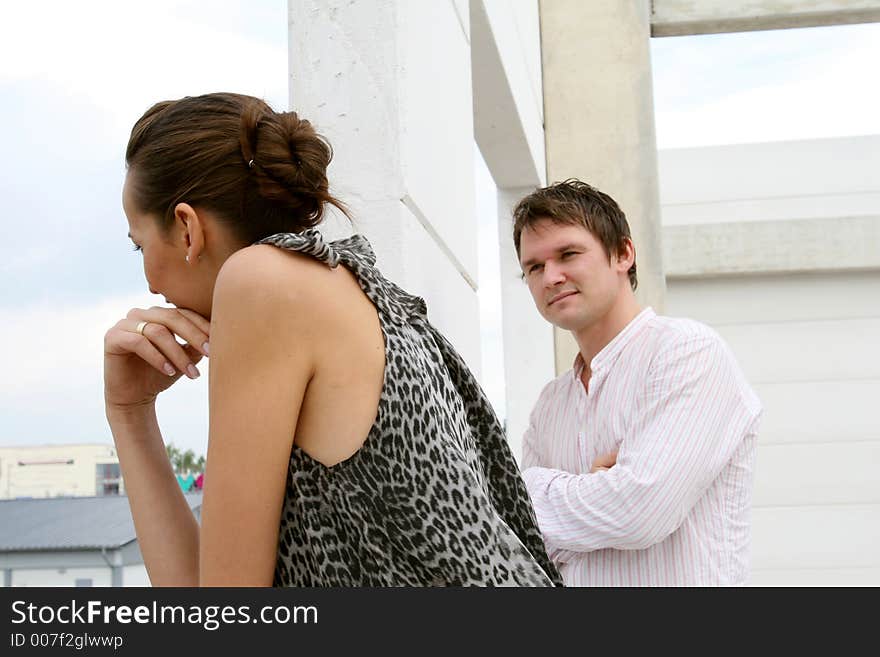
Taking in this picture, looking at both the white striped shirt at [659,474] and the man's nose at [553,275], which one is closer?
the white striped shirt at [659,474]

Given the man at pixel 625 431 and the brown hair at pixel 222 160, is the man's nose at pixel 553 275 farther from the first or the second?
the brown hair at pixel 222 160

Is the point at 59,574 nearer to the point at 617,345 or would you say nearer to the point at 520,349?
the point at 617,345

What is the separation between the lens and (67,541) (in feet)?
10.1

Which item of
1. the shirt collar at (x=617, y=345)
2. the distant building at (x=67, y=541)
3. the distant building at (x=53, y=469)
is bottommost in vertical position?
the distant building at (x=67, y=541)

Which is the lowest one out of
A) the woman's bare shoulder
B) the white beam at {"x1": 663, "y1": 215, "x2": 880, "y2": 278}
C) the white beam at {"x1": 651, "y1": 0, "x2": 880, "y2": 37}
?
the woman's bare shoulder

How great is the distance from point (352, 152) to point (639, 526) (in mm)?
824

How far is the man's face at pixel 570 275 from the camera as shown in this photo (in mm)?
1928

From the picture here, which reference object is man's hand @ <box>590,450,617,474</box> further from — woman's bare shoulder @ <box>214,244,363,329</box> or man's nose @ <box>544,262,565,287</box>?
woman's bare shoulder @ <box>214,244,363,329</box>

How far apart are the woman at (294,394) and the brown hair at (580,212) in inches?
38.3

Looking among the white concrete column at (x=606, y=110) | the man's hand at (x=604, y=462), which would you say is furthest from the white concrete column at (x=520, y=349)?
the man's hand at (x=604, y=462)

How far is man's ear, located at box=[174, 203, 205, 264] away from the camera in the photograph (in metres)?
0.98

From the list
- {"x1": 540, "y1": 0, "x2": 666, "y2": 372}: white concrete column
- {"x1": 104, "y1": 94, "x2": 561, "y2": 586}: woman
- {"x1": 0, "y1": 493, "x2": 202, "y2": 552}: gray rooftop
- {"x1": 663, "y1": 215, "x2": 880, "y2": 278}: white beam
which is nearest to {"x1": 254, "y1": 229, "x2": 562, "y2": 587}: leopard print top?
{"x1": 104, "y1": 94, "x2": 561, "y2": 586}: woman

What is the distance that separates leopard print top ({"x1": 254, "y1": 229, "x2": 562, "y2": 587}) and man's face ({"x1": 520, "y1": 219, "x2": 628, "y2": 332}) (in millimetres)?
1022

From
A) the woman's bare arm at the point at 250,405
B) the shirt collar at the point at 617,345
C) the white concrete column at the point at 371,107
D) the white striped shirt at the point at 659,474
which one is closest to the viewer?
the woman's bare arm at the point at 250,405
